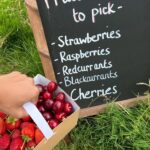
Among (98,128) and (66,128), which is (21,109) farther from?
(98,128)

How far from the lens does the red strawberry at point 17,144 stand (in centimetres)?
229

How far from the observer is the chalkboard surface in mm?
2363

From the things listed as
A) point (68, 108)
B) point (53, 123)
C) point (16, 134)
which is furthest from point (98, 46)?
point (16, 134)

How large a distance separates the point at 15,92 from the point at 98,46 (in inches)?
28.0

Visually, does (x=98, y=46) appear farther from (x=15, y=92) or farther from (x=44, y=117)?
(x=15, y=92)

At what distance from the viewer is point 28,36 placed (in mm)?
3396

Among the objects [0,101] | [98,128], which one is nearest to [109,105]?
[98,128]

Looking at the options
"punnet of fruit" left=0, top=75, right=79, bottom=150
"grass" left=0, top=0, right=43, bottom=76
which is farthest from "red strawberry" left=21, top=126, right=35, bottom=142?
"grass" left=0, top=0, right=43, bottom=76

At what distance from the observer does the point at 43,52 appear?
8.19 ft

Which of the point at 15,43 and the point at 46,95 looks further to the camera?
the point at 15,43

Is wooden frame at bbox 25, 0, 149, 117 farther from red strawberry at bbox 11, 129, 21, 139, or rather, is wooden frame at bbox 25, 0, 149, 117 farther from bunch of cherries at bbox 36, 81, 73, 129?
red strawberry at bbox 11, 129, 21, 139

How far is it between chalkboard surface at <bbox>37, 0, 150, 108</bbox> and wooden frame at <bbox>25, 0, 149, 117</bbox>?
0.03m

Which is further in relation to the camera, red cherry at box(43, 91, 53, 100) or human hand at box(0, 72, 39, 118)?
red cherry at box(43, 91, 53, 100)

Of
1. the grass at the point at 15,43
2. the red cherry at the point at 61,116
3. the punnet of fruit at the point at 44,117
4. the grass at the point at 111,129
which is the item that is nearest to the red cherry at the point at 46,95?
the punnet of fruit at the point at 44,117
